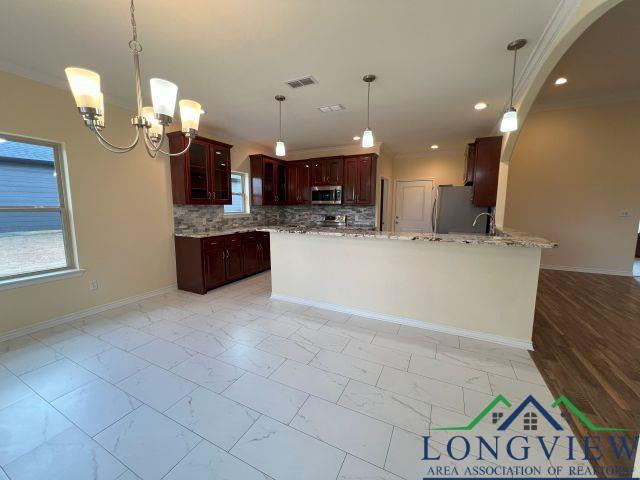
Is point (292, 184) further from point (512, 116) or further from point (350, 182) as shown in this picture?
point (512, 116)

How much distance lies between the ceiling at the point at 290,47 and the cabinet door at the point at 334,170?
76.7 inches

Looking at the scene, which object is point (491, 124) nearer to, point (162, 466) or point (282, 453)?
point (282, 453)

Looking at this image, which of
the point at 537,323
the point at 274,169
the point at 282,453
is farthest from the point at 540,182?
the point at 282,453

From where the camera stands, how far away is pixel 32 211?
270 centimetres

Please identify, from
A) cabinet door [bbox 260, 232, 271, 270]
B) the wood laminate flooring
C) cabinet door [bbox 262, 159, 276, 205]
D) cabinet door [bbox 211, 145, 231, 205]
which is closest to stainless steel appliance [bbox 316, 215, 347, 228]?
cabinet door [bbox 262, 159, 276, 205]

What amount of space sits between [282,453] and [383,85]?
11.0ft

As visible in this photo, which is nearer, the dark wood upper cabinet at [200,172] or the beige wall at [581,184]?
the dark wood upper cabinet at [200,172]

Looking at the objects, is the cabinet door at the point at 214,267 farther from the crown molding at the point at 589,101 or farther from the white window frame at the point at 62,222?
the crown molding at the point at 589,101

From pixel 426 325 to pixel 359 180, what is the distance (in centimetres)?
333

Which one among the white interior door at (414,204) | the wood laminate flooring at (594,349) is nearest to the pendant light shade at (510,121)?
the wood laminate flooring at (594,349)

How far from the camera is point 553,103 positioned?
448 centimetres

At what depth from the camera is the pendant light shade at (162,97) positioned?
1.38 meters

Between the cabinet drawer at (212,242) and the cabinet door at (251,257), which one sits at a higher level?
the cabinet drawer at (212,242)

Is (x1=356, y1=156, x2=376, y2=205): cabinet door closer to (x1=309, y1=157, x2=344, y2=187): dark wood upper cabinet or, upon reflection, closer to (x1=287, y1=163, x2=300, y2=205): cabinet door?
(x1=309, y1=157, x2=344, y2=187): dark wood upper cabinet
